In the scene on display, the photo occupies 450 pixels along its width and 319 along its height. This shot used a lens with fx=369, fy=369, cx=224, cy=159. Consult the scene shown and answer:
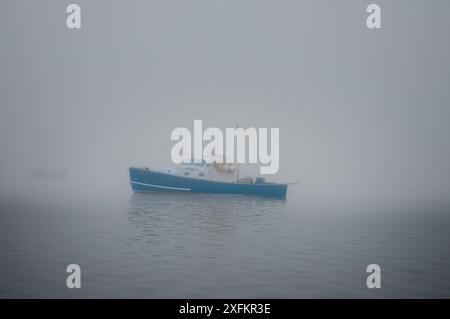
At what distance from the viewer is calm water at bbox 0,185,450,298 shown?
12422mm

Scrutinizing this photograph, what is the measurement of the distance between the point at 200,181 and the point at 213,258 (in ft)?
130

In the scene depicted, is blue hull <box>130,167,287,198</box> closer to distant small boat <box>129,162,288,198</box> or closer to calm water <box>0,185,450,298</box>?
distant small boat <box>129,162,288,198</box>

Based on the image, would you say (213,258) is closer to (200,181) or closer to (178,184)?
(200,181)

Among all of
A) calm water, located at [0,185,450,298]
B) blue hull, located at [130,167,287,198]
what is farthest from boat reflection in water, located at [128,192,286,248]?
blue hull, located at [130,167,287,198]

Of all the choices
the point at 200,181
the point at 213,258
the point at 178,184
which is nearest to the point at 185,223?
the point at 213,258

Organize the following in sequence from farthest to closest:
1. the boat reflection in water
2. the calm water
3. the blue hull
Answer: the blue hull
the boat reflection in water
the calm water

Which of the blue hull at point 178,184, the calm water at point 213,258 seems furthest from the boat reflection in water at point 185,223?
the blue hull at point 178,184

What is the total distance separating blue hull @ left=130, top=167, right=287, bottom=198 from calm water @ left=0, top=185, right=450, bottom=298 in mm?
26291

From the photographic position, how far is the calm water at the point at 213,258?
12.4 m

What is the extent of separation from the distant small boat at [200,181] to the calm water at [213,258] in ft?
86.7

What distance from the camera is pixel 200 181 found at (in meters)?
56.2
